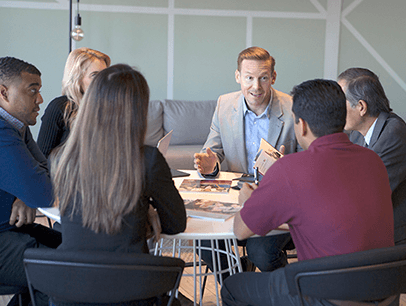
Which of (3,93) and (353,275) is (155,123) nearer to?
(3,93)

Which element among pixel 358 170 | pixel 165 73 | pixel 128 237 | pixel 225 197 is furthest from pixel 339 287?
pixel 165 73

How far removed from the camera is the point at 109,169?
3.99ft

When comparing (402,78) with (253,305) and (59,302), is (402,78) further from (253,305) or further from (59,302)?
(59,302)

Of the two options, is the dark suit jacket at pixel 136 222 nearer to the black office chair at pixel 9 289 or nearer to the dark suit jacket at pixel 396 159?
the black office chair at pixel 9 289

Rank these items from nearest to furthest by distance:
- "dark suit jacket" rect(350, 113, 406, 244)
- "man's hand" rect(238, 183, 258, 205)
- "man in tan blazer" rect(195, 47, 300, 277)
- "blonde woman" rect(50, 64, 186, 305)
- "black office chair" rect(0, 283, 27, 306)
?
"blonde woman" rect(50, 64, 186, 305)
"black office chair" rect(0, 283, 27, 306)
"man's hand" rect(238, 183, 258, 205)
"dark suit jacket" rect(350, 113, 406, 244)
"man in tan blazer" rect(195, 47, 300, 277)

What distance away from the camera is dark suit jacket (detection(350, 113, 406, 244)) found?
1849 mm

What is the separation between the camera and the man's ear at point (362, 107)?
1.96 metres

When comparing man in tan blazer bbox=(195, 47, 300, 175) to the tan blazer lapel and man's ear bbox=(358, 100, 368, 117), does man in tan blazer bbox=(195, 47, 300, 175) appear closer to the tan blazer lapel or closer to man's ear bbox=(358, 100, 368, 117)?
the tan blazer lapel

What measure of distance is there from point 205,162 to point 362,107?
2.92ft

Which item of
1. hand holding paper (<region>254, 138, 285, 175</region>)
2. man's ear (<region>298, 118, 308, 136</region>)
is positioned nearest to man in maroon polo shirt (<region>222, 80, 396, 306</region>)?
man's ear (<region>298, 118, 308, 136</region>)

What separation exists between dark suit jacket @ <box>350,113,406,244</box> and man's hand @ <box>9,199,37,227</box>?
157 centimetres

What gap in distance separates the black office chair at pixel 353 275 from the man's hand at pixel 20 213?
1125 mm

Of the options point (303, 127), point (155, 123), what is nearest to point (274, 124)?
point (303, 127)

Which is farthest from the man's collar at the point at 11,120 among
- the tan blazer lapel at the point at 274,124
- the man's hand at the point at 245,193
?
the tan blazer lapel at the point at 274,124
